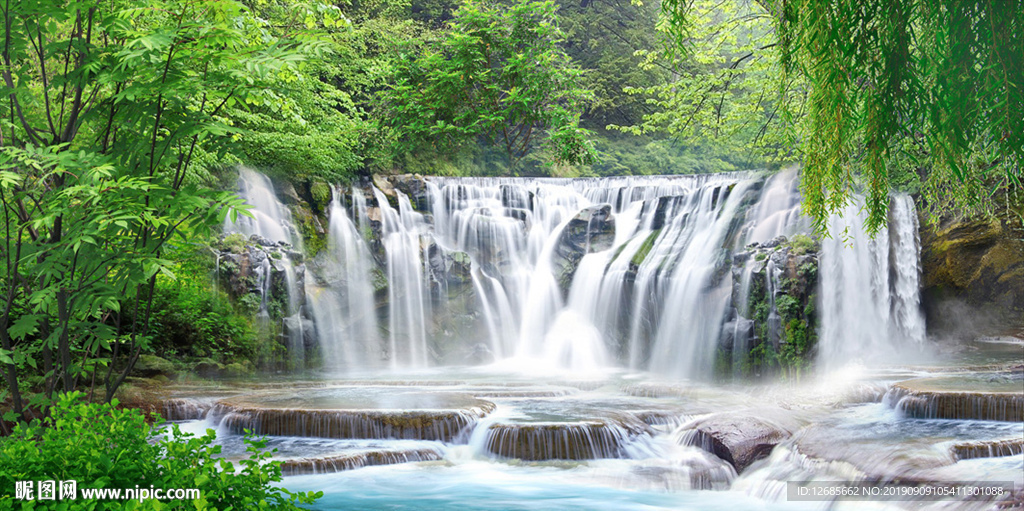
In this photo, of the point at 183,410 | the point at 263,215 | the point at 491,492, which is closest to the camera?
the point at 491,492

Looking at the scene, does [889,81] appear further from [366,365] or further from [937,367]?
[366,365]

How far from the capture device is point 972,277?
1403 centimetres

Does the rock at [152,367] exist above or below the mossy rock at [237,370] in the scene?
above

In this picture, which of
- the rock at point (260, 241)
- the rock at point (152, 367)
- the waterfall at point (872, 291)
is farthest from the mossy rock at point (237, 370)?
the waterfall at point (872, 291)

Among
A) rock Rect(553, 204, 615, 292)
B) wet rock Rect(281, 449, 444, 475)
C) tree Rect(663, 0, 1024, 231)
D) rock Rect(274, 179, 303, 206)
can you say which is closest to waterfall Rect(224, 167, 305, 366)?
rock Rect(274, 179, 303, 206)

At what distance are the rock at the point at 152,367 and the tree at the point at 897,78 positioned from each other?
1163 centimetres

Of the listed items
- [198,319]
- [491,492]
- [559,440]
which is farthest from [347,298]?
[491,492]

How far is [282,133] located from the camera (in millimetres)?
15539

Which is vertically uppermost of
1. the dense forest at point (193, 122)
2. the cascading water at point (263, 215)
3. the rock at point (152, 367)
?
the cascading water at point (263, 215)

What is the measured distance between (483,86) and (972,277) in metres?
13.3

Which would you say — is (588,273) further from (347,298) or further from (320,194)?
(320,194)

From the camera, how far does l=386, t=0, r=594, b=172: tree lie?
760 inches

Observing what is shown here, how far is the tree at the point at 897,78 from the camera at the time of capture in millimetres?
2266

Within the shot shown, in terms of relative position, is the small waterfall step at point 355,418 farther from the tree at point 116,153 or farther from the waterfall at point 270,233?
the waterfall at point 270,233
